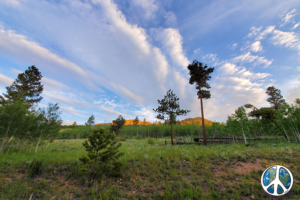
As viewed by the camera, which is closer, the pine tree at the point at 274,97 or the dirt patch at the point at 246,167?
the dirt patch at the point at 246,167

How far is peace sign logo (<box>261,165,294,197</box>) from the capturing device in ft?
17.2

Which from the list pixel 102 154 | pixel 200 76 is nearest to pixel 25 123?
pixel 102 154

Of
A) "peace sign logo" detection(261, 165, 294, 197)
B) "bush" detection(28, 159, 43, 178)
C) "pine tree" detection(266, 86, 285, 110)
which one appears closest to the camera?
"peace sign logo" detection(261, 165, 294, 197)

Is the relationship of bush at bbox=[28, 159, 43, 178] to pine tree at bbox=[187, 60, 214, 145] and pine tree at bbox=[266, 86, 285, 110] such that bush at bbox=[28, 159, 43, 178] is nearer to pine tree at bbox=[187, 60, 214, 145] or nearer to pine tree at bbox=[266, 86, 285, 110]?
pine tree at bbox=[187, 60, 214, 145]

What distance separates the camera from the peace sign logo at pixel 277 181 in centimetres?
526

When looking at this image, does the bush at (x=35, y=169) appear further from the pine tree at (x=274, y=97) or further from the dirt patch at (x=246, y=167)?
the pine tree at (x=274, y=97)

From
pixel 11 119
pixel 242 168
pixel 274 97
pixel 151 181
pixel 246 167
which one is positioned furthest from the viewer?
pixel 274 97

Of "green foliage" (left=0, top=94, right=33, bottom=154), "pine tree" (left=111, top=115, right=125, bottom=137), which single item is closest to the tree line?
"green foliage" (left=0, top=94, right=33, bottom=154)

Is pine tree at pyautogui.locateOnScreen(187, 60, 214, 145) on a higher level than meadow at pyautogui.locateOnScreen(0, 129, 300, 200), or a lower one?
higher

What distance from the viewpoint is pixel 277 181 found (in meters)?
5.31

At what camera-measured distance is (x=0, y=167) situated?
8.16 meters

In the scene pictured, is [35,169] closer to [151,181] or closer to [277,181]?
[151,181]

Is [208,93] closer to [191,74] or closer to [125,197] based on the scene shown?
[191,74]

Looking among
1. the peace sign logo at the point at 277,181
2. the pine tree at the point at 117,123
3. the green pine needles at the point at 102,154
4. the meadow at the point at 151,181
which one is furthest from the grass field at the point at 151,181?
the pine tree at the point at 117,123
